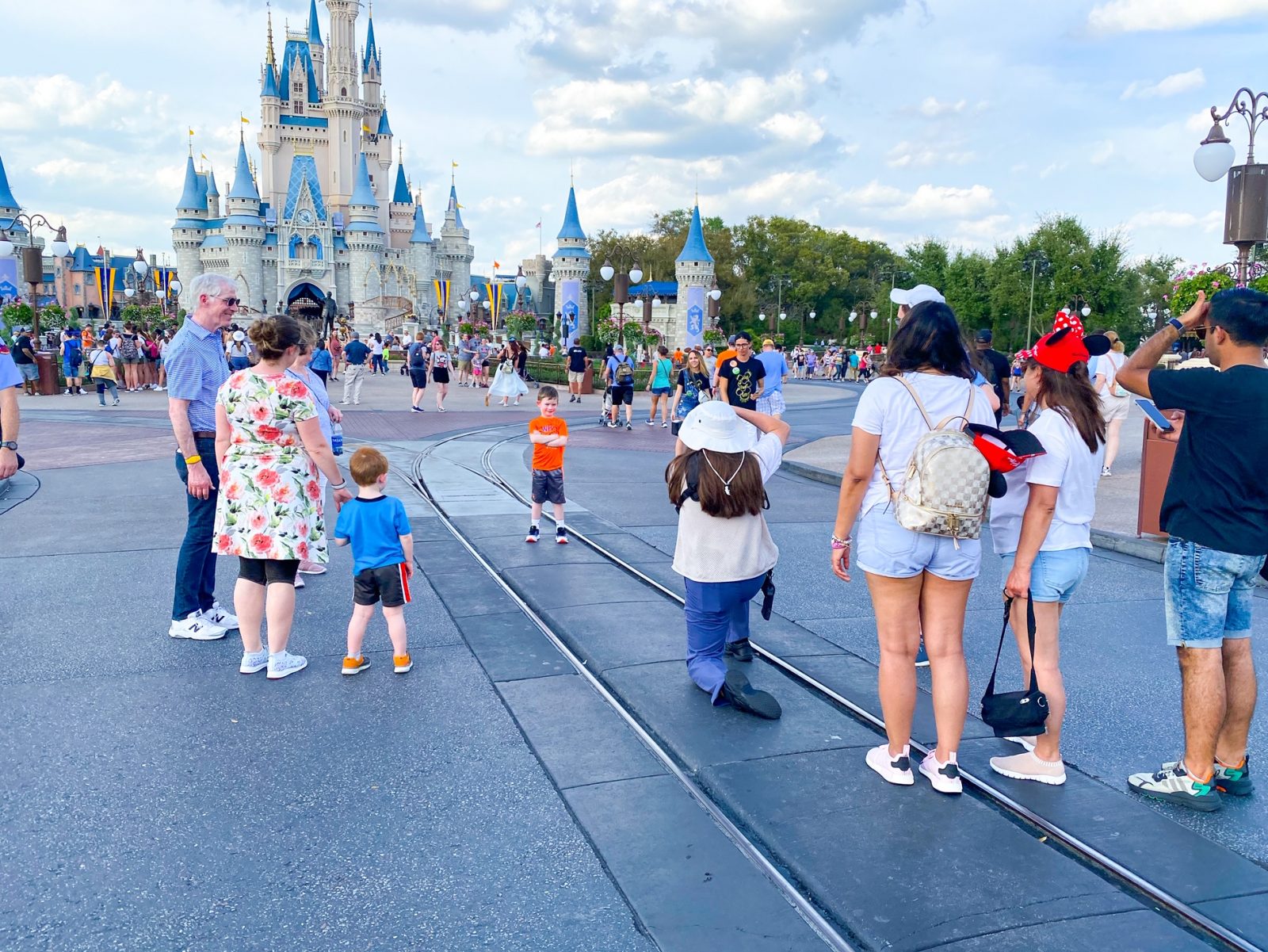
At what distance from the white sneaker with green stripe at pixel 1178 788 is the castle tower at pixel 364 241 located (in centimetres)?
8141

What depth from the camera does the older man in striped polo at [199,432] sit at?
16.7 feet

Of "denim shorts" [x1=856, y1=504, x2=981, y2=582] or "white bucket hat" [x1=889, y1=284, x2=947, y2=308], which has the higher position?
"white bucket hat" [x1=889, y1=284, x2=947, y2=308]

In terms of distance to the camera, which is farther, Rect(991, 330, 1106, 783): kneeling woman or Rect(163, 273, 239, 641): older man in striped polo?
Rect(163, 273, 239, 641): older man in striped polo

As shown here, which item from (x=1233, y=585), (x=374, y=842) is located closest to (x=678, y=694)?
(x=374, y=842)

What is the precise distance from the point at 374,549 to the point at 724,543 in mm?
1757

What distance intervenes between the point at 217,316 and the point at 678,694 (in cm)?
313

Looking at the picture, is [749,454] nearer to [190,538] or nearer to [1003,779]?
[1003,779]

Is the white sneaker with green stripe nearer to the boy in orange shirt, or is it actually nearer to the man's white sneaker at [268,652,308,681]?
the man's white sneaker at [268,652,308,681]

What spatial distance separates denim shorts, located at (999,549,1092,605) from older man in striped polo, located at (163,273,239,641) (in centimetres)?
406

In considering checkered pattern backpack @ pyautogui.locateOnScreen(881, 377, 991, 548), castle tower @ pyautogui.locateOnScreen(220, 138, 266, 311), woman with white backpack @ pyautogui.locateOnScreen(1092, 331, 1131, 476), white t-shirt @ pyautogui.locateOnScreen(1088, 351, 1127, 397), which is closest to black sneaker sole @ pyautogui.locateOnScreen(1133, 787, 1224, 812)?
checkered pattern backpack @ pyautogui.locateOnScreen(881, 377, 991, 548)

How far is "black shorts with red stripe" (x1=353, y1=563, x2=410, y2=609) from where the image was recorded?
15.7 ft

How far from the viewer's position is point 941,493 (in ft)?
10.8

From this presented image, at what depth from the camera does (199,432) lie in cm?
528

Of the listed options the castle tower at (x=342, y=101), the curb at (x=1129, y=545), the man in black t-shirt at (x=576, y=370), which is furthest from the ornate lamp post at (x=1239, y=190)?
the castle tower at (x=342, y=101)
